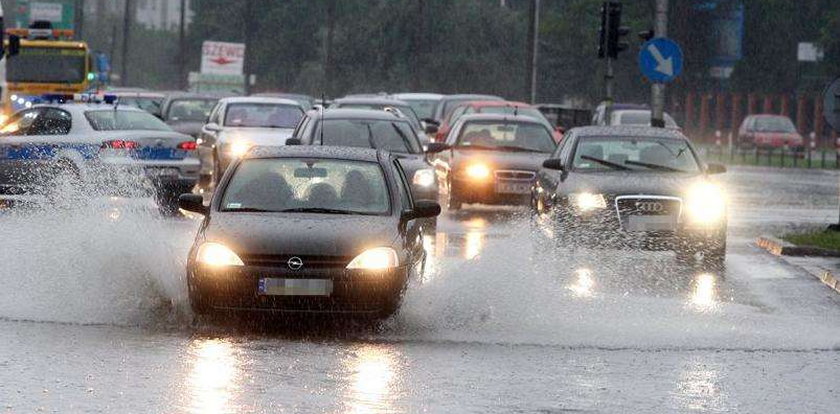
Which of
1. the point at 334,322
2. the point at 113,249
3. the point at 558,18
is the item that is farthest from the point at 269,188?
the point at 558,18

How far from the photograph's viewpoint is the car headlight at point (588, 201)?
18766 millimetres

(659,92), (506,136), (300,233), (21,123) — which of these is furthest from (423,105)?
(300,233)

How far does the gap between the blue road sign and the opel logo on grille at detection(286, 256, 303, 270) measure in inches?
725

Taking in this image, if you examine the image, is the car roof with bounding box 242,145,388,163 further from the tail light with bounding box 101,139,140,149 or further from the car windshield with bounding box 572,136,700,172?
the tail light with bounding box 101,139,140,149

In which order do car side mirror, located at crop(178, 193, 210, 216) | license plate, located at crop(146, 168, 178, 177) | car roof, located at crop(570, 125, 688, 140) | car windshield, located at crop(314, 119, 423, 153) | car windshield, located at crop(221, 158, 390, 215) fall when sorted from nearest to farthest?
car windshield, located at crop(221, 158, 390, 215) → car side mirror, located at crop(178, 193, 210, 216) → car roof, located at crop(570, 125, 688, 140) → car windshield, located at crop(314, 119, 423, 153) → license plate, located at crop(146, 168, 178, 177)

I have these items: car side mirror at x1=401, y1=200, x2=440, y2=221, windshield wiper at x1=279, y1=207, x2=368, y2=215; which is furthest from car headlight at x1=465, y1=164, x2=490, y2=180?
windshield wiper at x1=279, y1=207, x2=368, y2=215

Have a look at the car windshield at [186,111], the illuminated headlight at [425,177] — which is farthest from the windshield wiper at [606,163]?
the car windshield at [186,111]

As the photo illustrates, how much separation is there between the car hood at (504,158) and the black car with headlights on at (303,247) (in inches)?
505

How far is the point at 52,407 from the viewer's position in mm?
9203

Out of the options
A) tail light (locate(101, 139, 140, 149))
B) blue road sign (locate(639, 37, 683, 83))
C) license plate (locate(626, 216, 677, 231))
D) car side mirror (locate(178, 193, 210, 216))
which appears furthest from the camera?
blue road sign (locate(639, 37, 683, 83))

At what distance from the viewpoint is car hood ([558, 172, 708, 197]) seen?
61.7 ft

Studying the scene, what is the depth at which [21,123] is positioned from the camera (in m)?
25.4

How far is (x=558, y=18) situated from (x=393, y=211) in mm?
74278

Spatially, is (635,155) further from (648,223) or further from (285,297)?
(285,297)
